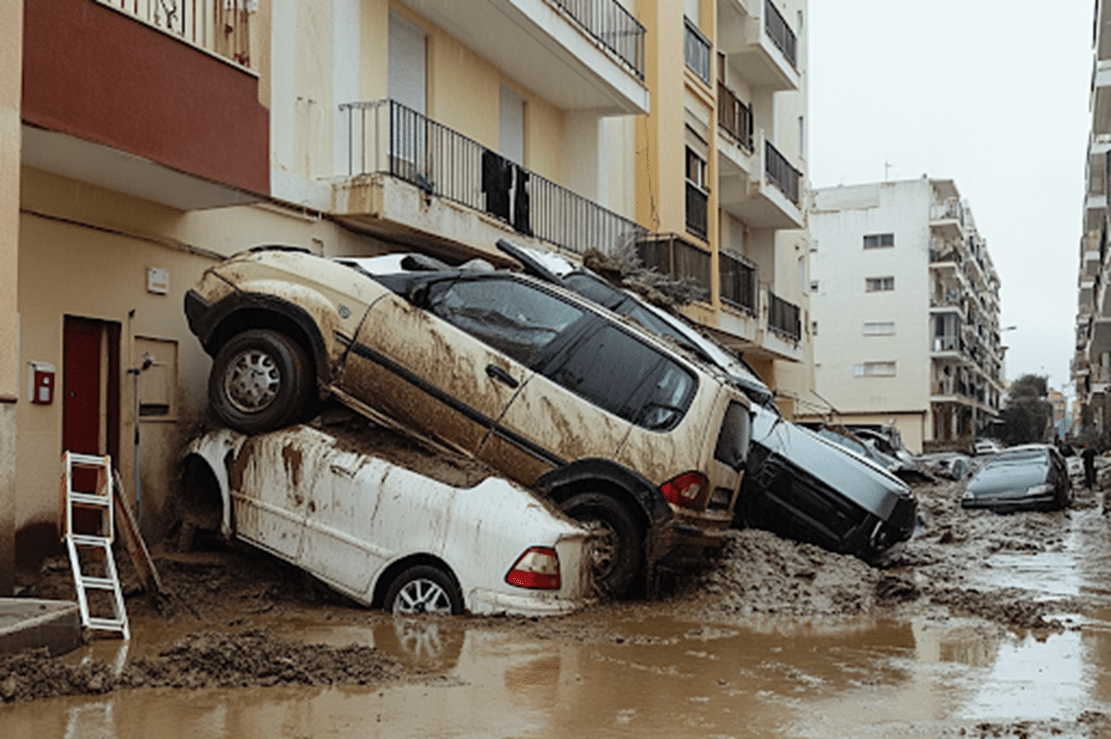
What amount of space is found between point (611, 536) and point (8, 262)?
4.28 m

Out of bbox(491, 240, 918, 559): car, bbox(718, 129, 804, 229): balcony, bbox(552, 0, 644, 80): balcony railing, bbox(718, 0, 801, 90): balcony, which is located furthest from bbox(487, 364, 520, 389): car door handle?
bbox(718, 0, 801, 90): balcony

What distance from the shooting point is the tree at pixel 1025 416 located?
91312mm

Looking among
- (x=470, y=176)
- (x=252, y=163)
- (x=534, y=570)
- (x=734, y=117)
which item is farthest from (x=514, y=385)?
(x=734, y=117)

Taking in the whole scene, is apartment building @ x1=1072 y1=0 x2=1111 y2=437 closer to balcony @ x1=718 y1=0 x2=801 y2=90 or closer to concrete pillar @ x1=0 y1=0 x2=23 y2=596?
balcony @ x1=718 y1=0 x2=801 y2=90

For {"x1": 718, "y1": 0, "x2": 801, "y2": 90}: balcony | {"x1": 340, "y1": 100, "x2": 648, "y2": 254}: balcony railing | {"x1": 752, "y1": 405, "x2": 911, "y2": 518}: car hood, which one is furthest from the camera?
{"x1": 718, "y1": 0, "x2": 801, "y2": 90}: balcony

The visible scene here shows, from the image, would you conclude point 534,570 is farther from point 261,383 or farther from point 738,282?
point 738,282

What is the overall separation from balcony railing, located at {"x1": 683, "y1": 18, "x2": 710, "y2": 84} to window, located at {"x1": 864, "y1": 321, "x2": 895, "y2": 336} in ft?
148

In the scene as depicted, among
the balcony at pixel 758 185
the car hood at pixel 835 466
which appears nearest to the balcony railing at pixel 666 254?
the balcony at pixel 758 185

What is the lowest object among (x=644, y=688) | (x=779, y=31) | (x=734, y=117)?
(x=644, y=688)

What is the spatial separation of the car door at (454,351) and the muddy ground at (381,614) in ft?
4.80

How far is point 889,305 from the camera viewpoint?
216 feet

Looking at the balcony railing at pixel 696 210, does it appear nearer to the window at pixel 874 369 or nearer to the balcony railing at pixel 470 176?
the balcony railing at pixel 470 176

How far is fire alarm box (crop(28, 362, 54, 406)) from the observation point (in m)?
8.73

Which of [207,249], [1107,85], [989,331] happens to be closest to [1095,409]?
[989,331]
